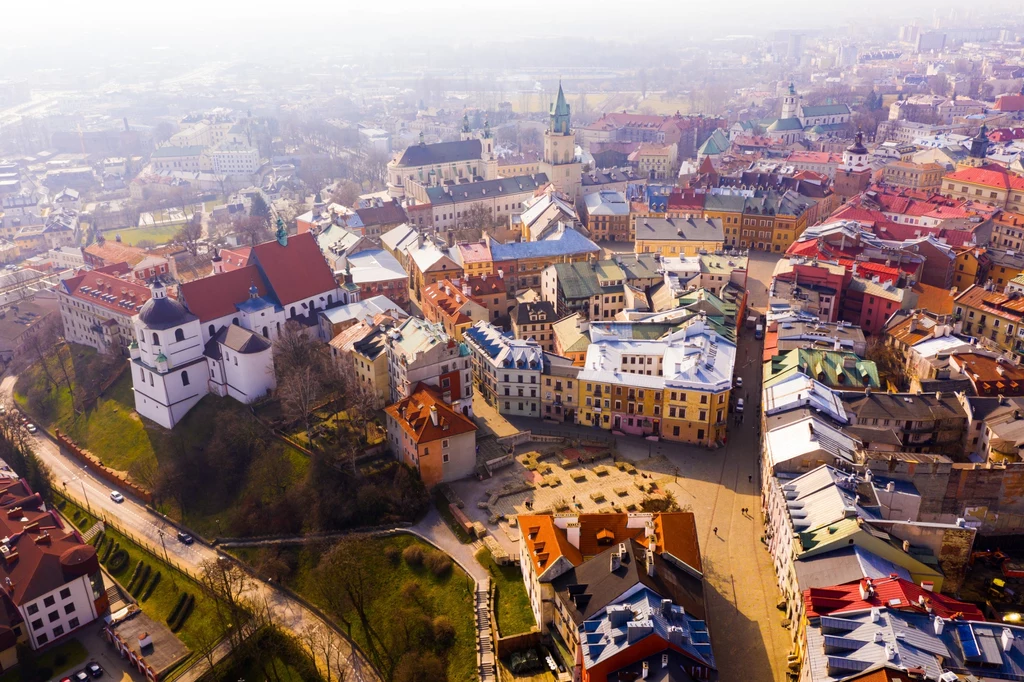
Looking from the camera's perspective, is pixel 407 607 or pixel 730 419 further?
pixel 730 419

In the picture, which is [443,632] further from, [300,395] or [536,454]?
[300,395]

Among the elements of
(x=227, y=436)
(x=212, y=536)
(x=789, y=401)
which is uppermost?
(x=789, y=401)

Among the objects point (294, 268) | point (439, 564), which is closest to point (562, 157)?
point (294, 268)

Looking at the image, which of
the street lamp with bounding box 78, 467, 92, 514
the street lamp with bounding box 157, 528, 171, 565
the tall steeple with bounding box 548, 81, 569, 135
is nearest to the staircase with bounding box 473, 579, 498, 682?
the street lamp with bounding box 157, 528, 171, 565

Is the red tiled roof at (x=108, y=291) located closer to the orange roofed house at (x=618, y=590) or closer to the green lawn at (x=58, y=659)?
the green lawn at (x=58, y=659)

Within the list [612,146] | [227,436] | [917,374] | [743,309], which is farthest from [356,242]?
[612,146]

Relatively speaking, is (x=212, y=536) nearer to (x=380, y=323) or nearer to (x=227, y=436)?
(x=227, y=436)

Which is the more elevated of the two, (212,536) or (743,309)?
(743,309)

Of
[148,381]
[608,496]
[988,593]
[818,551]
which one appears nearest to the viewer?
[818,551]
